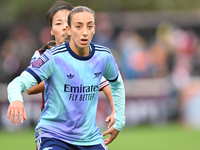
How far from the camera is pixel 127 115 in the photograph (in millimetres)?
14250

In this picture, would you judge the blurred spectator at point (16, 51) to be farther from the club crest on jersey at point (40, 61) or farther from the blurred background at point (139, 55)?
the club crest on jersey at point (40, 61)

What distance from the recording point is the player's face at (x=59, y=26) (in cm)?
588

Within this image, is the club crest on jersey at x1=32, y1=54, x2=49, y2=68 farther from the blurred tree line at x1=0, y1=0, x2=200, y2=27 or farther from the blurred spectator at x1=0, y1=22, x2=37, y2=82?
the blurred tree line at x1=0, y1=0, x2=200, y2=27

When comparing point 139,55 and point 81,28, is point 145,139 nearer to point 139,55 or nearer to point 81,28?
point 139,55

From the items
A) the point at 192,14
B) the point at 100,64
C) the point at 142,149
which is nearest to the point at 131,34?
the point at 192,14

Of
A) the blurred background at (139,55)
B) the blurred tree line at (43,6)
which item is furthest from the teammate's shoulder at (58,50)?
the blurred tree line at (43,6)

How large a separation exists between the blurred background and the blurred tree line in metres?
0.04

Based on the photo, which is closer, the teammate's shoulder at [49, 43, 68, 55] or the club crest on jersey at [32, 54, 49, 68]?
the club crest on jersey at [32, 54, 49, 68]

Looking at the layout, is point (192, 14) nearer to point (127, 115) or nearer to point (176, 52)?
point (176, 52)

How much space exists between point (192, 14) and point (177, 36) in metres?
2.26

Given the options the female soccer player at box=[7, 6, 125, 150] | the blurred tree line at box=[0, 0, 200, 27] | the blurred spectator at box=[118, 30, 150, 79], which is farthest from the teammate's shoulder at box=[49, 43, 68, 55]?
the blurred tree line at box=[0, 0, 200, 27]

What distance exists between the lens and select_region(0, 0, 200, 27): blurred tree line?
19.8 m

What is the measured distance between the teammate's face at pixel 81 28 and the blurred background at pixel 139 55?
883 centimetres

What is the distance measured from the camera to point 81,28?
16.2ft
